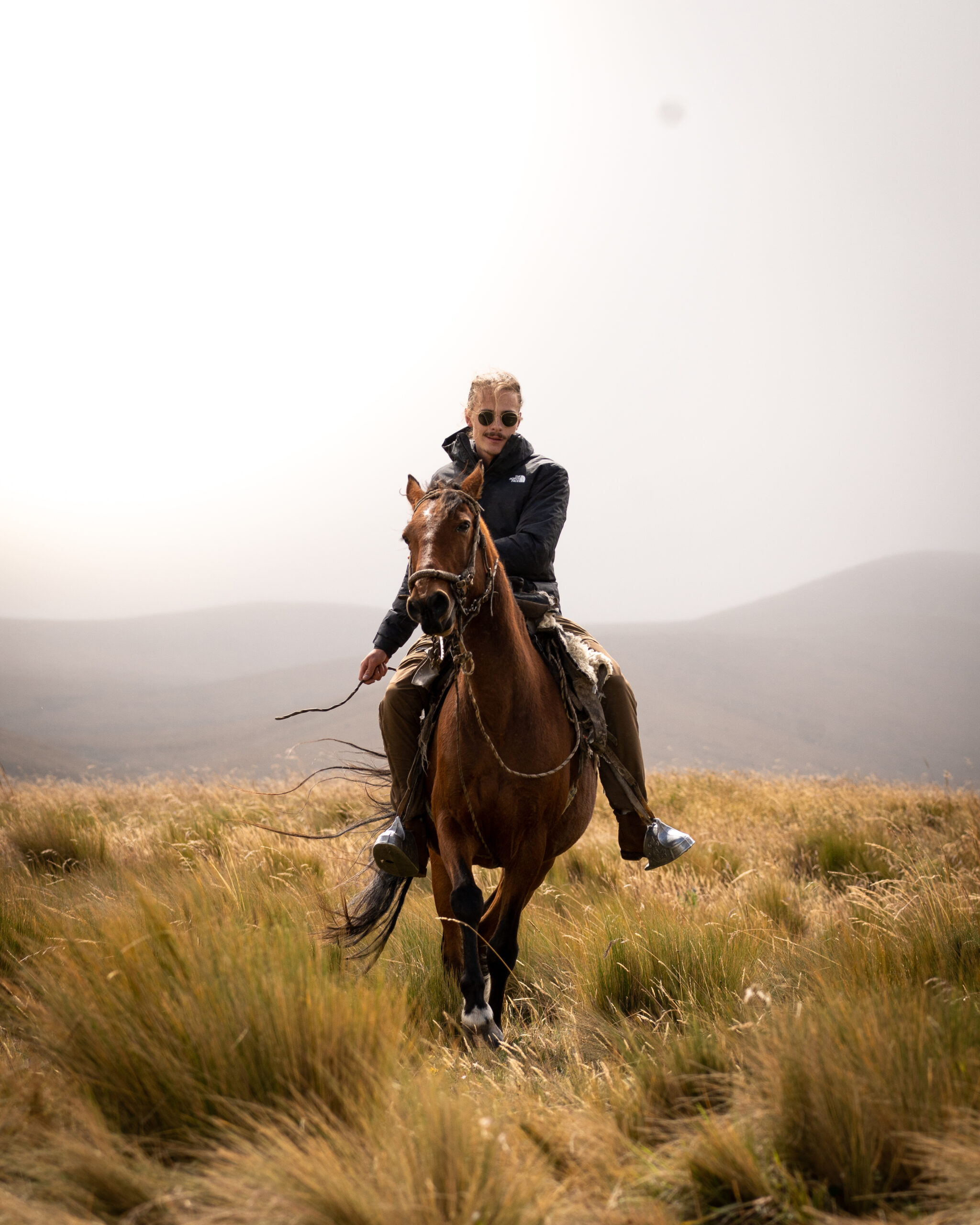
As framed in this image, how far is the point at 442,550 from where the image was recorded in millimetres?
3357

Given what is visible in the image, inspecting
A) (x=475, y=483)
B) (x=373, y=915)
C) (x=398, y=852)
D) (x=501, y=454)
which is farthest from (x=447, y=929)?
(x=501, y=454)

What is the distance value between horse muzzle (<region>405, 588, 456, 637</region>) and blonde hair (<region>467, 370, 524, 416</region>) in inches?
78.4

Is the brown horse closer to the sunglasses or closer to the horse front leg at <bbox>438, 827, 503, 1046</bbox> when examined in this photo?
the horse front leg at <bbox>438, 827, 503, 1046</bbox>

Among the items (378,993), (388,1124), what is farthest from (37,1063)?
(388,1124)

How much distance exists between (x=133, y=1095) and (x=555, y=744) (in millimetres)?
2548

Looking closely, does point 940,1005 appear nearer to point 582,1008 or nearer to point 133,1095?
point 582,1008

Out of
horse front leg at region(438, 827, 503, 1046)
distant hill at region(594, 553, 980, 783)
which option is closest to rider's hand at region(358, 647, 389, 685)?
horse front leg at region(438, 827, 503, 1046)

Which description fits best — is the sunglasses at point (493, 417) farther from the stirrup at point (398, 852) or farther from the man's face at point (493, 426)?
the stirrup at point (398, 852)

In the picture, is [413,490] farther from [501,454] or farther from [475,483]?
[501,454]

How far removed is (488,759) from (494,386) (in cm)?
229

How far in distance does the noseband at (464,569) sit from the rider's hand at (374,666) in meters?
1.24

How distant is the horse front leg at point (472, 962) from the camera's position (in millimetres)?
3721

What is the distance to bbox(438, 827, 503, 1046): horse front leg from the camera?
3.72 meters

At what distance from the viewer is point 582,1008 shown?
4043 mm
